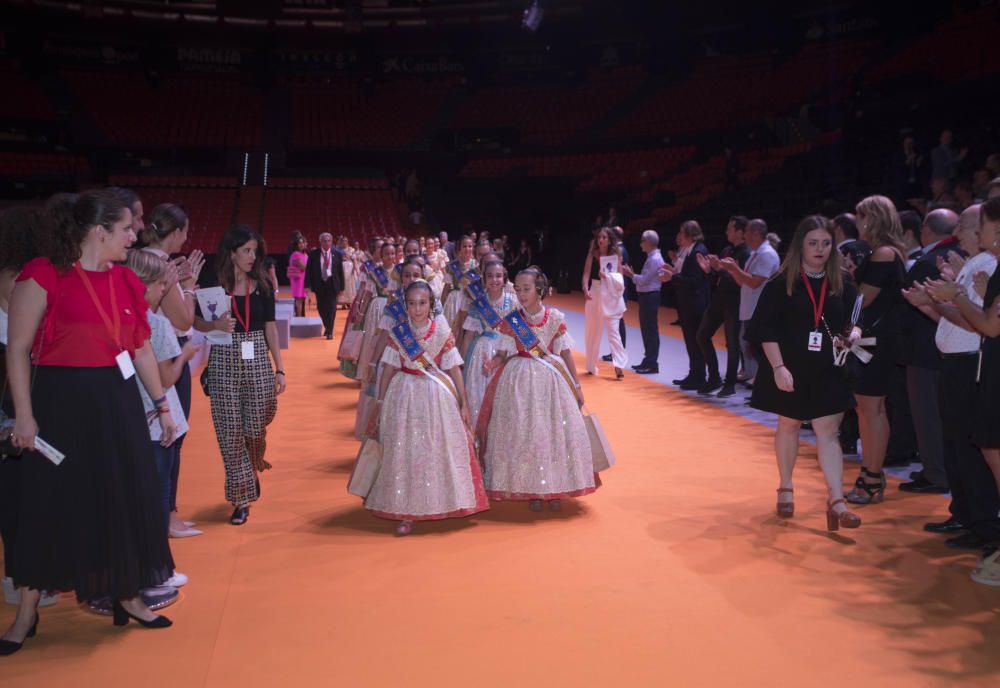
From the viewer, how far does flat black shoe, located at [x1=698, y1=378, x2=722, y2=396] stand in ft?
30.9

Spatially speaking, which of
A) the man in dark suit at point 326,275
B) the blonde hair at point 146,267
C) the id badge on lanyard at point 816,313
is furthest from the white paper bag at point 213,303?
the man in dark suit at point 326,275

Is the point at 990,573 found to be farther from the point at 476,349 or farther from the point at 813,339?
the point at 476,349

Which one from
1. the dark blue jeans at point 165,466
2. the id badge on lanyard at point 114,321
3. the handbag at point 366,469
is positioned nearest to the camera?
the id badge on lanyard at point 114,321

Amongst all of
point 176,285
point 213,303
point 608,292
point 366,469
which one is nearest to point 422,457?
point 366,469

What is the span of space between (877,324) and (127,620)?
445 centimetres

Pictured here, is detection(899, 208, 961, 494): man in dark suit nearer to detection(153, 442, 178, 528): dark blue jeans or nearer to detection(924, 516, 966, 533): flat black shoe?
detection(924, 516, 966, 533): flat black shoe

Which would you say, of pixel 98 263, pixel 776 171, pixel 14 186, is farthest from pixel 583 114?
pixel 98 263

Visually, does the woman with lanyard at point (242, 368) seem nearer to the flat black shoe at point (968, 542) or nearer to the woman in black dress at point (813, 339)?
the woman in black dress at point (813, 339)

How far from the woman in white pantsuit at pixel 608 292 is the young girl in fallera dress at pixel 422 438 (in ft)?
17.9

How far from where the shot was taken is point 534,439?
5.31m

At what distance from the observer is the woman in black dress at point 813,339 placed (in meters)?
4.95

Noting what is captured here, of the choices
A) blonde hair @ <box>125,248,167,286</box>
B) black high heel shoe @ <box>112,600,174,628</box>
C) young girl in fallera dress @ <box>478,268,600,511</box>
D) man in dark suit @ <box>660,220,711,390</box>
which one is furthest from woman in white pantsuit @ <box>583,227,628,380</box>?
black high heel shoe @ <box>112,600,174,628</box>

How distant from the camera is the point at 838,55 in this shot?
2534 cm

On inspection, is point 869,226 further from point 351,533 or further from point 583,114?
point 583,114
